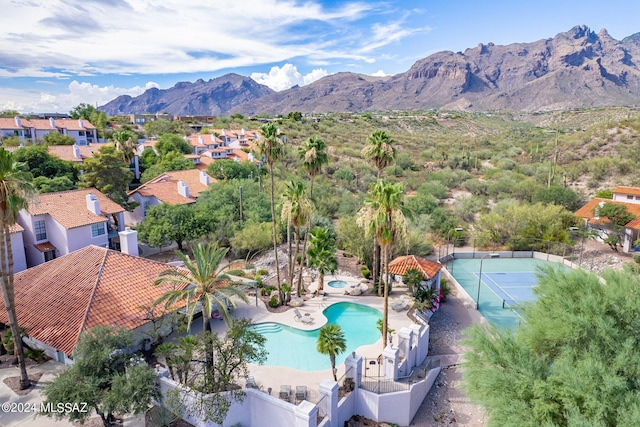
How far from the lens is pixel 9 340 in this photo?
18.3 meters

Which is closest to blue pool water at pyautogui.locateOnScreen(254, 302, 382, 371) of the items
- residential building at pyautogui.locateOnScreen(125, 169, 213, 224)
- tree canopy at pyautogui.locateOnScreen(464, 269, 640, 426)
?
tree canopy at pyautogui.locateOnScreen(464, 269, 640, 426)

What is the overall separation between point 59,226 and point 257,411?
20818mm

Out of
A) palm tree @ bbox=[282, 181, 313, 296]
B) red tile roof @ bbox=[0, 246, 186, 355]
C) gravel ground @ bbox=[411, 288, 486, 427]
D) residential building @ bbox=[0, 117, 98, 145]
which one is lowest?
gravel ground @ bbox=[411, 288, 486, 427]

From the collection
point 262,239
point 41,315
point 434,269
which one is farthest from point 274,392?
point 262,239

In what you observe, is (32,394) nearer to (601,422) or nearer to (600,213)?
(601,422)

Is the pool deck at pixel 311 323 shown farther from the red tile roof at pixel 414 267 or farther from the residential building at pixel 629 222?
the residential building at pixel 629 222

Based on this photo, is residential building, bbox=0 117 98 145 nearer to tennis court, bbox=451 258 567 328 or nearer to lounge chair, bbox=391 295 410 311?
lounge chair, bbox=391 295 410 311

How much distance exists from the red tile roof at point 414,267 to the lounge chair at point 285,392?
1256 cm

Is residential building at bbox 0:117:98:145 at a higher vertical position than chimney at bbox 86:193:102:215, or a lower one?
higher

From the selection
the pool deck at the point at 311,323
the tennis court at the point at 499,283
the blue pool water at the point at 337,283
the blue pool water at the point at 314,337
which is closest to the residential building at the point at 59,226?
the pool deck at the point at 311,323

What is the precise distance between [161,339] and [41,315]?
5.19m

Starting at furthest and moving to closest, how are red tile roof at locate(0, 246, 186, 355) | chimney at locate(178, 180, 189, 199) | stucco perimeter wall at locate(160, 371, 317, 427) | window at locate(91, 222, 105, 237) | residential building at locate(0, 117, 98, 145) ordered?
1. residential building at locate(0, 117, 98, 145)
2. chimney at locate(178, 180, 189, 199)
3. window at locate(91, 222, 105, 237)
4. red tile roof at locate(0, 246, 186, 355)
5. stucco perimeter wall at locate(160, 371, 317, 427)

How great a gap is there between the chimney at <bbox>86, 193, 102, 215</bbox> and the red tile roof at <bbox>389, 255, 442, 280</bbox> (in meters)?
21.6

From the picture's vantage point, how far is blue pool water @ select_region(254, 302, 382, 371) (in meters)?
19.6
